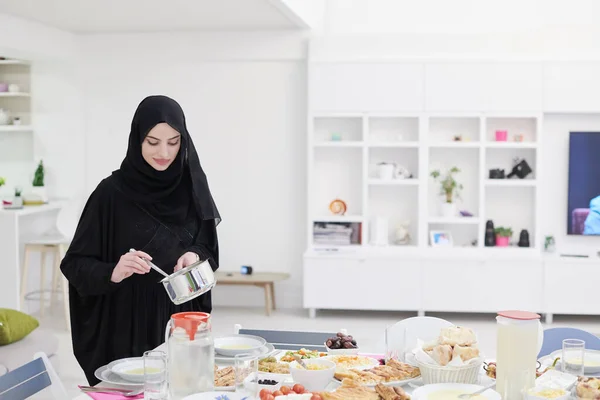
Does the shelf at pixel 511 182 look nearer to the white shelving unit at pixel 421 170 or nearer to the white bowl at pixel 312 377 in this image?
the white shelving unit at pixel 421 170

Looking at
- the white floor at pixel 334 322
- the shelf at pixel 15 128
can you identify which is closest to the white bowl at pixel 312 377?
the white floor at pixel 334 322

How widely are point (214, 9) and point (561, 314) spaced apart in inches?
150

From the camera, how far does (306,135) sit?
22.5 feet

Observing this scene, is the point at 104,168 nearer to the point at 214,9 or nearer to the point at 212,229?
the point at 214,9

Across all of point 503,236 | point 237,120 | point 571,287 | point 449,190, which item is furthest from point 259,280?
point 571,287

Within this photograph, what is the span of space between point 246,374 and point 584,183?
5191 mm

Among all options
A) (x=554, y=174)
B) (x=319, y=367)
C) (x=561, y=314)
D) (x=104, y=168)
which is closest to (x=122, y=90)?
(x=104, y=168)

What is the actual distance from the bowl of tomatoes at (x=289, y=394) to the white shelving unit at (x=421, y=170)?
460 cm

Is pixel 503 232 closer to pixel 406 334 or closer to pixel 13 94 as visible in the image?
pixel 406 334

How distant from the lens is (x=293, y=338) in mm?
2611

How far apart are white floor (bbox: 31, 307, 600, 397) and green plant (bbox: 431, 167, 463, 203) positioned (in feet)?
3.35

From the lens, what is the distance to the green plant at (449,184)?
21.2ft

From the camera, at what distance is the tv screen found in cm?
651

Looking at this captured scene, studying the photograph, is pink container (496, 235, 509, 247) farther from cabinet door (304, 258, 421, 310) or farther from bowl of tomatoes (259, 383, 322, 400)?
bowl of tomatoes (259, 383, 322, 400)
